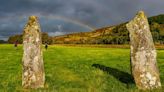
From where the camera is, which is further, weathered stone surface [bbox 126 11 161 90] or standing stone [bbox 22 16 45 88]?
standing stone [bbox 22 16 45 88]

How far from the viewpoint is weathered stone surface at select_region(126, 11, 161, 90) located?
→ 2459 cm

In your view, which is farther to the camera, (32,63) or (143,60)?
(32,63)

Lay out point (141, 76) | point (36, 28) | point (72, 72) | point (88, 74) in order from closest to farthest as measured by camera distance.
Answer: point (141, 76)
point (36, 28)
point (88, 74)
point (72, 72)

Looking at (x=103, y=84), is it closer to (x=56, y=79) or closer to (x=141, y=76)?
(x=141, y=76)

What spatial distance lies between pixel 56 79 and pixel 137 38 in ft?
27.6

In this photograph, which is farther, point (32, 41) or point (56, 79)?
point (56, 79)

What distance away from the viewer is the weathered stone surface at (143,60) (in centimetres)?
2459

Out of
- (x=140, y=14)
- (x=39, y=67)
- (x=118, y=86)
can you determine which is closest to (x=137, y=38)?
(x=140, y=14)

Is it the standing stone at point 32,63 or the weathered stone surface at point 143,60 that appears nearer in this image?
the weathered stone surface at point 143,60

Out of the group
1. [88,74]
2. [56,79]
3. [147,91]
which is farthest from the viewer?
[88,74]

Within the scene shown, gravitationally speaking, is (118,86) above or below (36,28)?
below

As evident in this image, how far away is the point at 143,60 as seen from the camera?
24578mm

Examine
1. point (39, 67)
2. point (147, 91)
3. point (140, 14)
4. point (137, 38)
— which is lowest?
point (147, 91)

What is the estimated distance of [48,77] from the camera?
30281 mm
